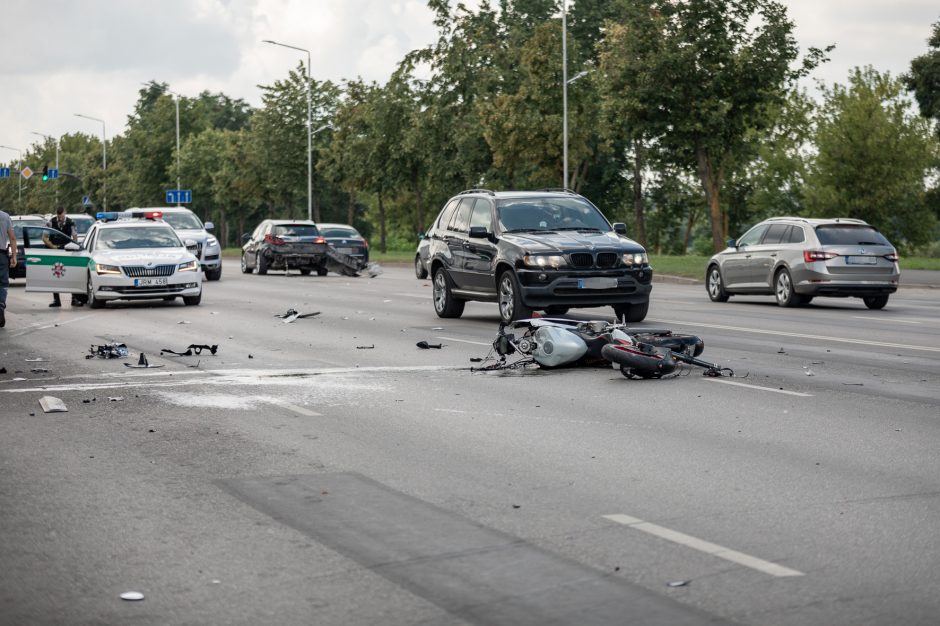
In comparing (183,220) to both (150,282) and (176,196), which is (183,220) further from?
(176,196)

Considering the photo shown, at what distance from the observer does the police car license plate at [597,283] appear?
17.7 m

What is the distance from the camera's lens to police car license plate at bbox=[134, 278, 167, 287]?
2409 centimetres

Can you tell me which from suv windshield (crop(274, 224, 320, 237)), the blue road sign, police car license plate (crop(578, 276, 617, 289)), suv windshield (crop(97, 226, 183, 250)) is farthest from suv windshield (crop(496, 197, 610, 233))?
the blue road sign

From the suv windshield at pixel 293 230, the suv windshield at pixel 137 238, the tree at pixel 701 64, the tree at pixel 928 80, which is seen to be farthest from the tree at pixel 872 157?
the suv windshield at pixel 137 238

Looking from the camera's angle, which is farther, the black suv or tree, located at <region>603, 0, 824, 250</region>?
tree, located at <region>603, 0, 824, 250</region>

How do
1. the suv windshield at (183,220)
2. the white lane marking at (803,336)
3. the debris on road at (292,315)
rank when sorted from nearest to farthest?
1. the white lane marking at (803,336)
2. the debris on road at (292,315)
3. the suv windshield at (183,220)

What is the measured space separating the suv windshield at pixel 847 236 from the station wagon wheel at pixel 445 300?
24.4 ft

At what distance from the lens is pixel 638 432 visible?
29.5 feet

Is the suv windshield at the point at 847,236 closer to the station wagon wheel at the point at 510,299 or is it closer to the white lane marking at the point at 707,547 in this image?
the station wagon wheel at the point at 510,299

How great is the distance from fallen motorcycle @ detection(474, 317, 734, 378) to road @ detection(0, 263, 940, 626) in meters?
0.27

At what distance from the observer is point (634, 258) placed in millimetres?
18062

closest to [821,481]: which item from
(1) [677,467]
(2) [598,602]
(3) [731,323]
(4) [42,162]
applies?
(1) [677,467]

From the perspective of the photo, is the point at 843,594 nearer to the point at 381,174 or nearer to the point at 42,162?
the point at 381,174

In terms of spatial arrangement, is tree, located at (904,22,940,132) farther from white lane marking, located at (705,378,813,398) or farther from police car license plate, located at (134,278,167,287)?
white lane marking, located at (705,378,813,398)
